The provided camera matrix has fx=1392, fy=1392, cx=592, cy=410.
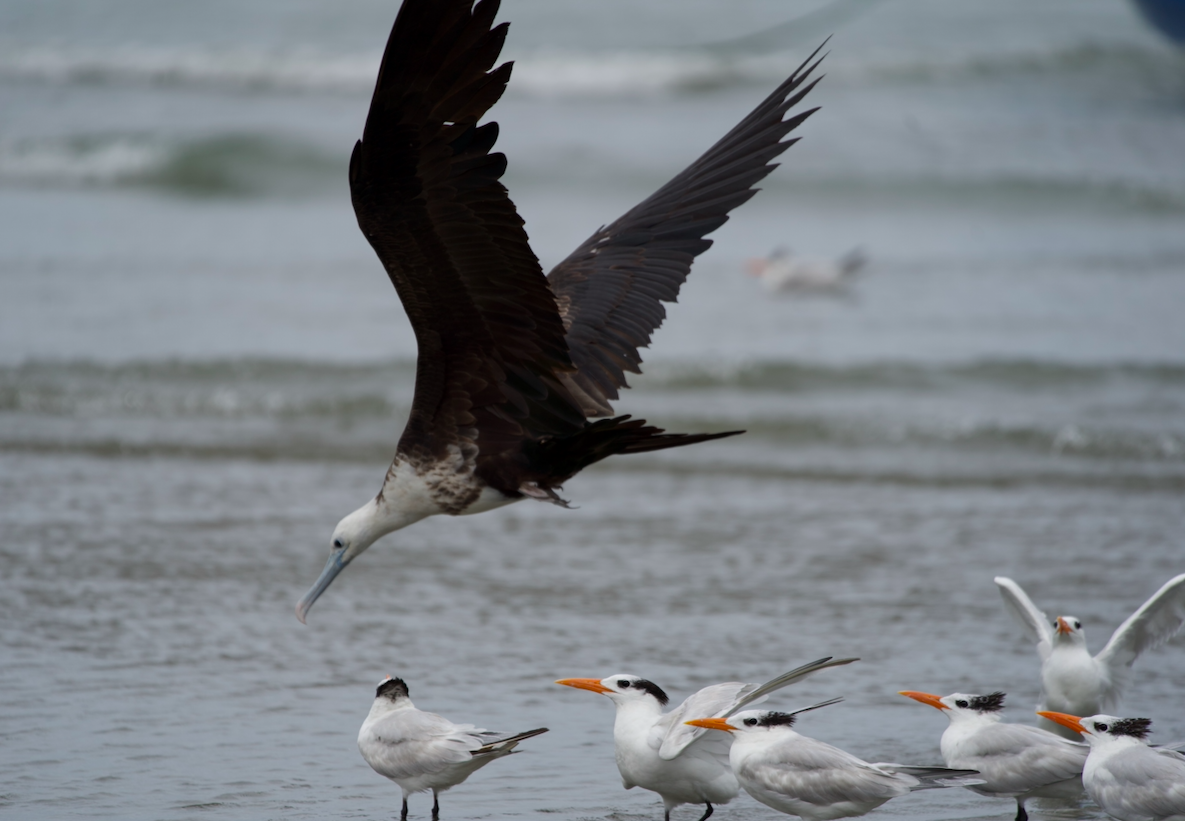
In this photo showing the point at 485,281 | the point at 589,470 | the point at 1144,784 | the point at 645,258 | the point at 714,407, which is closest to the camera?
the point at 1144,784

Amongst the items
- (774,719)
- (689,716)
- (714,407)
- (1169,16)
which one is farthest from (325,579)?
(1169,16)

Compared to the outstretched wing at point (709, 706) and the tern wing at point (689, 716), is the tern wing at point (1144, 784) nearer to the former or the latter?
the outstretched wing at point (709, 706)

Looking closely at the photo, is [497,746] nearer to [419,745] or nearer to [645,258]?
[419,745]

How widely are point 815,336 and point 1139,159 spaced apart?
7.36 m

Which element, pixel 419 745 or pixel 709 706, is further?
pixel 709 706

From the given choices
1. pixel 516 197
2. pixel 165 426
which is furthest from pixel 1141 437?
pixel 516 197

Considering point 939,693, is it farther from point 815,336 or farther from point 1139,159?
point 1139,159

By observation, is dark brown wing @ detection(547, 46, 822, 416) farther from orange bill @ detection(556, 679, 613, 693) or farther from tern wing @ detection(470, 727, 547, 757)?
tern wing @ detection(470, 727, 547, 757)

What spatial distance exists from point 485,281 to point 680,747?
137 cm

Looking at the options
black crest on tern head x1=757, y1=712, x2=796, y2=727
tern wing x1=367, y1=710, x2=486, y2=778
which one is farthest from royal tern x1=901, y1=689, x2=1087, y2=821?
tern wing x1=367, y1=710, x2=486, y2=778

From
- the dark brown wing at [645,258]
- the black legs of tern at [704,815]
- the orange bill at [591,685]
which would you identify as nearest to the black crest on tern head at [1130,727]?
the black legs of tern at [704,815]

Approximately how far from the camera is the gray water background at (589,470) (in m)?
4.70

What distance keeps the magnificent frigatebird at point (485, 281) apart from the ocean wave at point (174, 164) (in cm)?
1056

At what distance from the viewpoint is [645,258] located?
198 inches
